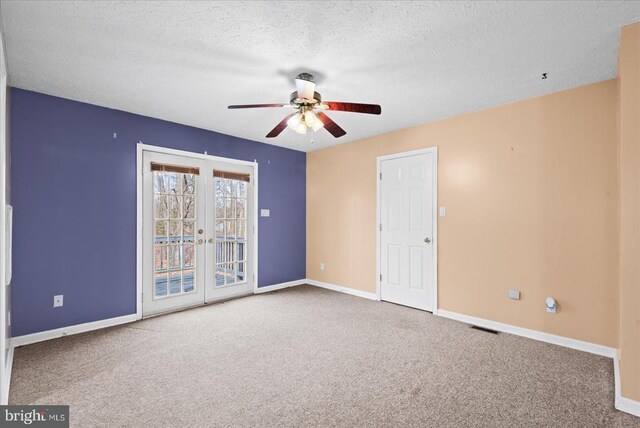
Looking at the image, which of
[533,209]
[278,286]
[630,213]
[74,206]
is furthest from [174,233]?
[630,213]

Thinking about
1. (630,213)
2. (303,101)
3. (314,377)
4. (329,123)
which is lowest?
(314,377)

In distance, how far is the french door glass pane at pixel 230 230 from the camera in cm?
482

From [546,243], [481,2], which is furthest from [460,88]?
[546,243]

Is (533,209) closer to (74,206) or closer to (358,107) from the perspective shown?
(358,107)

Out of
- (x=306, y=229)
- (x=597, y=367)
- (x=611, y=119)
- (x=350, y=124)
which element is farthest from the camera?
(x=306, y=229)

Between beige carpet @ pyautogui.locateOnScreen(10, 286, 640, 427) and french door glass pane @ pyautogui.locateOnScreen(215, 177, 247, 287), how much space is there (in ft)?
4.03

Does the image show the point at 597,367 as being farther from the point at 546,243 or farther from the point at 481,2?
the point at 481,2

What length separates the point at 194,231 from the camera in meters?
4.50

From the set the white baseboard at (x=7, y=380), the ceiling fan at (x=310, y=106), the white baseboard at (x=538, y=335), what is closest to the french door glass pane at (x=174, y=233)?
the white baseboard at (x=7, y=380)

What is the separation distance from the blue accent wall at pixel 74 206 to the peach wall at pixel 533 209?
3.53 m

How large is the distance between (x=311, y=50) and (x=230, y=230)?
10.7ft

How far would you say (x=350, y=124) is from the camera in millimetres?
4309

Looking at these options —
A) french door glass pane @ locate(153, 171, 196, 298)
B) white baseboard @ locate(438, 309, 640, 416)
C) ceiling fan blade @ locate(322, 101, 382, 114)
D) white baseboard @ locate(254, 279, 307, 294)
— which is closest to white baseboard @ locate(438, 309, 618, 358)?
white baseboard @ locate(438, 309, 640, 416)

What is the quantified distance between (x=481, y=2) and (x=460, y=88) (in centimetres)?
130
